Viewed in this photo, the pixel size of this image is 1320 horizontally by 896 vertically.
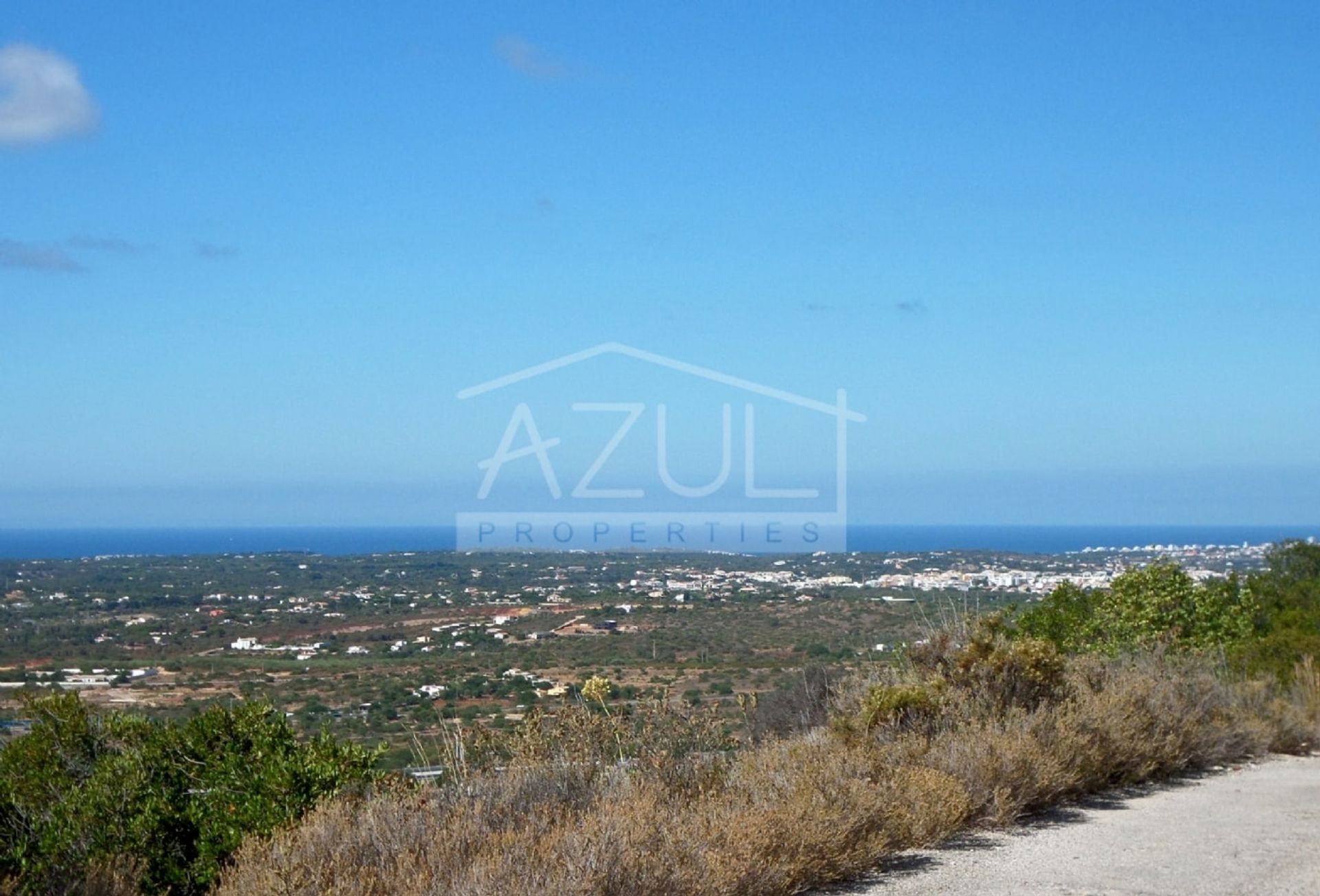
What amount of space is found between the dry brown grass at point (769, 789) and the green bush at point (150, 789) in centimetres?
72

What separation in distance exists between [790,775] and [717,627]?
18795 mm

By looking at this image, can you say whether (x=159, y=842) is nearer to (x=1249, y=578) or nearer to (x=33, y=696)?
(x=33, y=696)

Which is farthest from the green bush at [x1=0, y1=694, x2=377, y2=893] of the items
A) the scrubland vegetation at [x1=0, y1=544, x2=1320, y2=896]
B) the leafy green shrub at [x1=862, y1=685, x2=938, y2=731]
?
the leafy green shrub at [x1=862, y1=685, x2=938, y2=731]

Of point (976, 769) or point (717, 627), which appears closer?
point (976, 769)

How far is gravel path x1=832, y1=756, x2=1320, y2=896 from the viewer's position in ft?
21.7

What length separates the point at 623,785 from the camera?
23.2 ft

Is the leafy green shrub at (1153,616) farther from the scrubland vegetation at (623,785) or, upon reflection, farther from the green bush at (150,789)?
the green bush at (150,789)

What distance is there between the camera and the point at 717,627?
26094 mm

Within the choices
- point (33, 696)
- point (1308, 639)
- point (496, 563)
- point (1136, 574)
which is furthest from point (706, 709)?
point (496, 563)

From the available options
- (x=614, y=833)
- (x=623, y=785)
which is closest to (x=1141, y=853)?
(x=623, y=785)

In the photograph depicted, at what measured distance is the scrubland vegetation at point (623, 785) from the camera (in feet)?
18.7

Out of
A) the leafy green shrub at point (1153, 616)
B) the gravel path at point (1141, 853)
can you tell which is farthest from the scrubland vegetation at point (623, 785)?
the leafy green shrub at point (1153, 616)

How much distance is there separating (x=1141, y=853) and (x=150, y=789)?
5.92 meters

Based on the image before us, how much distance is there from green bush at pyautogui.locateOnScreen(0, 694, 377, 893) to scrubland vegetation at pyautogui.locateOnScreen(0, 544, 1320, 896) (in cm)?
1
